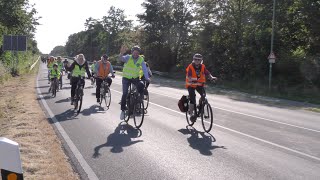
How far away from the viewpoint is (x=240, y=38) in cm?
3647

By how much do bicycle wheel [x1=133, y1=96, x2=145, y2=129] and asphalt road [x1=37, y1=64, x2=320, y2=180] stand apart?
0.21 metres

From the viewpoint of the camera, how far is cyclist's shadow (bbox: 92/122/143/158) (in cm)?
814

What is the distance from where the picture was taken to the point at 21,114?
12.4 m

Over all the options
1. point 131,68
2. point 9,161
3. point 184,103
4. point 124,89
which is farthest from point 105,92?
point 9,161

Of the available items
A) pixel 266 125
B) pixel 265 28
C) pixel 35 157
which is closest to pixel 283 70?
pixel 265 28

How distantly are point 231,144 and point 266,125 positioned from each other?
3420mm

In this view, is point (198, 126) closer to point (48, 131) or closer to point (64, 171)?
point (48, 131)

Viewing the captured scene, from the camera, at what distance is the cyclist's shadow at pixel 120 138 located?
8.14 m

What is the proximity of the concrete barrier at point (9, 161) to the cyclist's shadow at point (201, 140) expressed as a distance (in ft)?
16.8

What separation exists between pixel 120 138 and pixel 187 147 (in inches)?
66.1

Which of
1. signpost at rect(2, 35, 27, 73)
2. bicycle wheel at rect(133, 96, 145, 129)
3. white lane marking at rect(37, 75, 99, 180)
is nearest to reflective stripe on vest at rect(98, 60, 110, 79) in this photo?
white lane marking at rect(37, 75, 99, 180)

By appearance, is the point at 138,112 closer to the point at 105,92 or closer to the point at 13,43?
the point at 105,92

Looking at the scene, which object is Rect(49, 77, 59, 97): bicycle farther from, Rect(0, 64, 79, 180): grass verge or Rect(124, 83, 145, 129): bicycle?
Rect(124, 83, 145, 129): bicycle

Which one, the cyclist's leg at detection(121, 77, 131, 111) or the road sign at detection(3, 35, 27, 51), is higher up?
the road sign at detection(3, 35, 27, 51)
